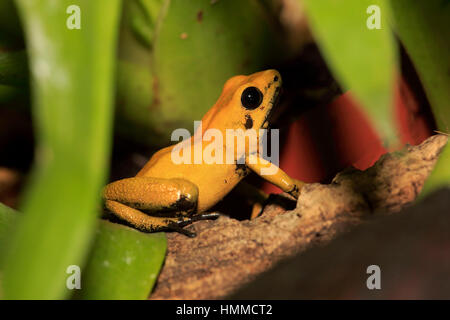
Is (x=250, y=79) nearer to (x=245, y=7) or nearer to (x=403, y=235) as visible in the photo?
(x=245, y=7)

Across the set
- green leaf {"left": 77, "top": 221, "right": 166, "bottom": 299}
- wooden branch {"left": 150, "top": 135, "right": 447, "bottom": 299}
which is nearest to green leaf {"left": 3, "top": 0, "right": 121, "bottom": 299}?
green leaf {"left": 77, "top": 221, "right": 166, "bottom": 299}

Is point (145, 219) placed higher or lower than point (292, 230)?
higher

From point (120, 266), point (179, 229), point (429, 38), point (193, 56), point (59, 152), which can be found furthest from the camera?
point (193, 56)

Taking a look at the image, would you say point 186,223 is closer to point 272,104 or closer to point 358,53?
point 272,104

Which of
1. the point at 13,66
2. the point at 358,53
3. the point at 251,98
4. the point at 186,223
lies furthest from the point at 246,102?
the point at 358,53

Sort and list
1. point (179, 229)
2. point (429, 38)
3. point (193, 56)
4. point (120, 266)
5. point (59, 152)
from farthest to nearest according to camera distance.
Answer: point (193, 56) → point (179, 229) → point (429, 38) → point (120, 266) → point (59, 152)

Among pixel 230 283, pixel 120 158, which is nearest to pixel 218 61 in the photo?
pixel 120 158

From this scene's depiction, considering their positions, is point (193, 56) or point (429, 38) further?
point (193, 56)
